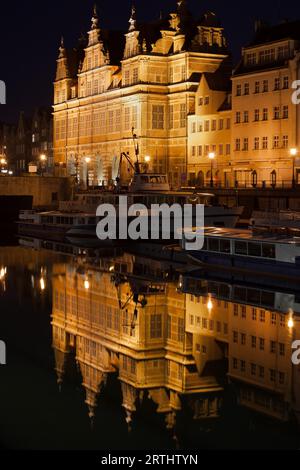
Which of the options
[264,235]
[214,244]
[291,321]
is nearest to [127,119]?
[214,244]

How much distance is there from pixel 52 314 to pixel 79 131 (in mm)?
58715

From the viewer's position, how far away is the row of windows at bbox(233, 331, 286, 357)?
68.4 feet

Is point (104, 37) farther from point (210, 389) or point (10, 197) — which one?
point (210, 389)

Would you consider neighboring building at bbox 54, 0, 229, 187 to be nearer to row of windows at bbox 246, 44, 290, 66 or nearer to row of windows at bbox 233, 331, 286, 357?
row of windows at bbox 246, 44, 290, 66

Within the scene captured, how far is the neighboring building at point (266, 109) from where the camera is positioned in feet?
182

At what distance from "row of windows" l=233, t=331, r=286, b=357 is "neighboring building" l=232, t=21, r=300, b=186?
32.5m

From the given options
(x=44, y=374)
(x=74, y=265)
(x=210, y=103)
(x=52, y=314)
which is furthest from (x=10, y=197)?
(x=44, y=374)

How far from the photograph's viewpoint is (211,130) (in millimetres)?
65000

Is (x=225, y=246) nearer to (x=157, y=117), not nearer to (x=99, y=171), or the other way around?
(x=157, y=117)

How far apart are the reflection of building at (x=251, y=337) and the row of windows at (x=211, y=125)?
107ft

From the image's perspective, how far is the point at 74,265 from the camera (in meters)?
38.8

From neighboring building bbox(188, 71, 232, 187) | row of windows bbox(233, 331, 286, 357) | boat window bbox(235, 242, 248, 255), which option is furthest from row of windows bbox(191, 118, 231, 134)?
row of windows bbox(233, 331, 286, 357)
